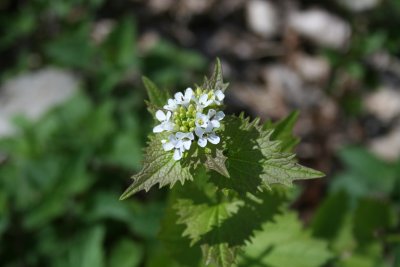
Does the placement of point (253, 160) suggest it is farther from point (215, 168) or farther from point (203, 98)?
point (203, 98)

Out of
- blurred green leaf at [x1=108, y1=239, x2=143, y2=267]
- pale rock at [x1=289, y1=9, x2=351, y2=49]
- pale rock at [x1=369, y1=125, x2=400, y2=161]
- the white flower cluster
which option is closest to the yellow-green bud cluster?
the white flower cluster

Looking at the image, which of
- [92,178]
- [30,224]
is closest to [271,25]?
[92,178]

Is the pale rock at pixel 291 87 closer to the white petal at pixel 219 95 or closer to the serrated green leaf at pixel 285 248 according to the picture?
the serrated green leaf at pixel 285 248

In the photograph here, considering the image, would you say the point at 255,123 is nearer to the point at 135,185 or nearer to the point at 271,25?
the point at 135,185

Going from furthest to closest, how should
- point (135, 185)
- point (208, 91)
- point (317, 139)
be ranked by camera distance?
point (317, 139), point (208, 91), point (135, 185)

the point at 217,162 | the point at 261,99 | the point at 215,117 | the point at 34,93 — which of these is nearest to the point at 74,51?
the point at 34,93

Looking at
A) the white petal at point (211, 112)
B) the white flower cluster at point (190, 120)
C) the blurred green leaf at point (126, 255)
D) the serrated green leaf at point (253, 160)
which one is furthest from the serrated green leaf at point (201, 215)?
the blurred green leaf at point (126, 255)
